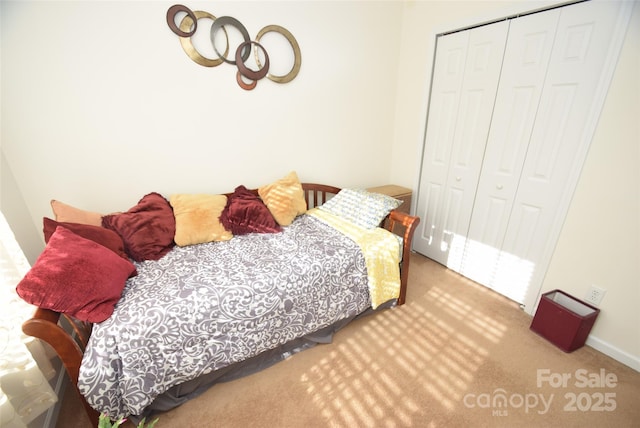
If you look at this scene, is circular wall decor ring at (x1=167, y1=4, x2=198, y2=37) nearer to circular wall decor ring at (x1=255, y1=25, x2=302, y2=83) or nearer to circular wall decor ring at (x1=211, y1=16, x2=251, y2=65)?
circular wall decor ring at (x1=211, y1=16, x2=251, y2=65)

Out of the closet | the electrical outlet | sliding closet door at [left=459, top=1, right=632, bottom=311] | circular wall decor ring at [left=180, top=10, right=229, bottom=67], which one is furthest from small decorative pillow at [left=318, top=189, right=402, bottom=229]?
circular wall decor ring at [left=180, top=10, right=229, bottom=67]

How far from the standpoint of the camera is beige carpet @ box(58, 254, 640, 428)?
4.24 ft

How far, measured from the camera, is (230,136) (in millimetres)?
2115

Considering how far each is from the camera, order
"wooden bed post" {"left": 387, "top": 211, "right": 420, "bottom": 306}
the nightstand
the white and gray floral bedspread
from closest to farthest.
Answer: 1. the white and gray floral bedspread
2. "wooden bed post" {"left": 387, "top": 211, "right": 420, "bottom": 306}
3. the nightstand

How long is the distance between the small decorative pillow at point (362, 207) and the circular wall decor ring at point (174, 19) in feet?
5.38

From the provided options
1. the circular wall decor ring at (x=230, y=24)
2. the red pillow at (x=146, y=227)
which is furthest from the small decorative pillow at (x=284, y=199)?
the circular wall decor ring at (x=230, y=24)

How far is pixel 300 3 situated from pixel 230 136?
1202mm

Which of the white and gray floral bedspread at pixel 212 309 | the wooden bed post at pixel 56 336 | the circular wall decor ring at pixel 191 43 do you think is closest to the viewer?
the wooden bed post at pixel 56 336

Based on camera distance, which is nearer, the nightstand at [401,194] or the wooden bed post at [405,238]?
the wooden bed post at [405,238]

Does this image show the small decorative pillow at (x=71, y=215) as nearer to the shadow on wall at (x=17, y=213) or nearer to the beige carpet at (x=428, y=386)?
the shadow on wall at (x=17, y=213)

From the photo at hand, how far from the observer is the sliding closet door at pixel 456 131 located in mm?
2012

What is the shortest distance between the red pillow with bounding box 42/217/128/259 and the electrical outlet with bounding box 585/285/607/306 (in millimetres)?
2919

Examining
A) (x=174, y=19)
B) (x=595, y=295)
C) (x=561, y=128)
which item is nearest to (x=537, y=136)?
(x=561, y=128)

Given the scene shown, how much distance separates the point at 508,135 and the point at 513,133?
1.3 inches
